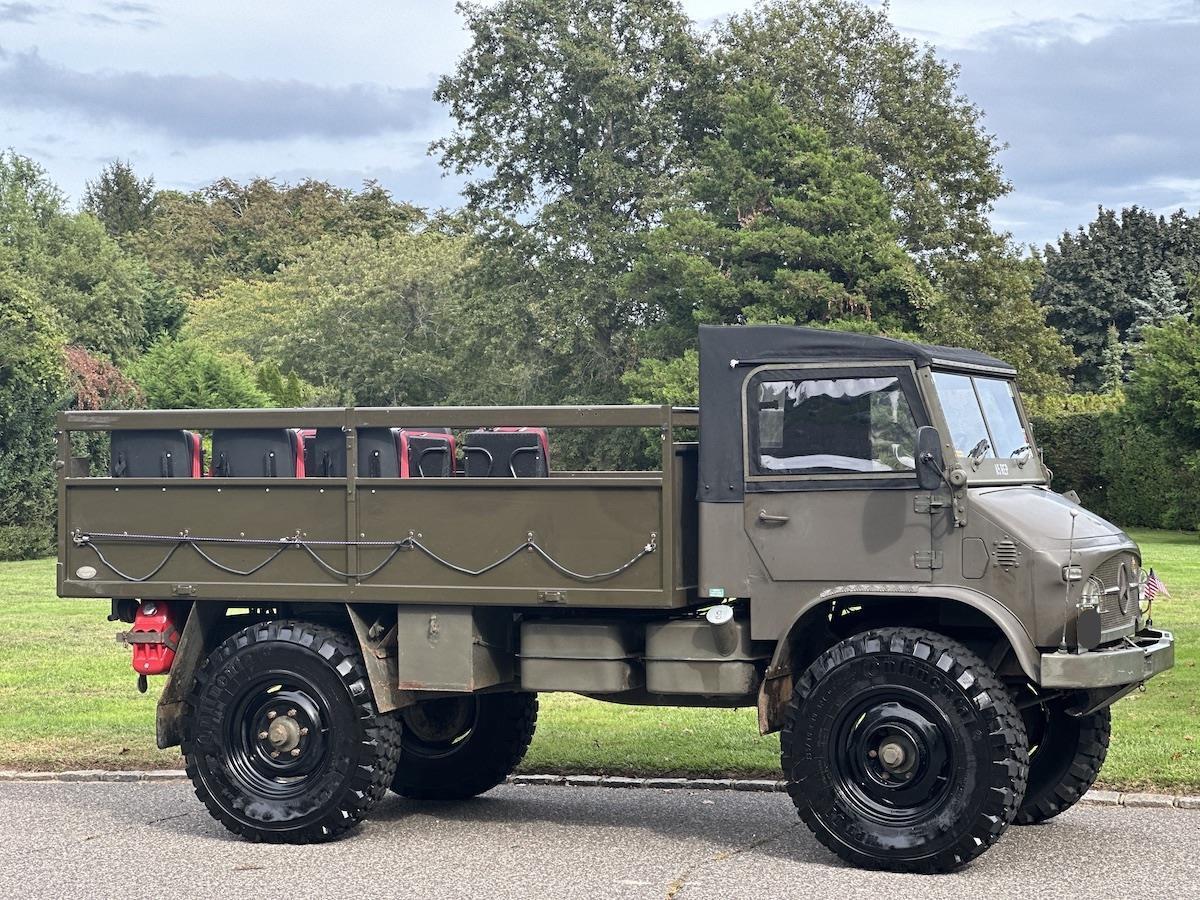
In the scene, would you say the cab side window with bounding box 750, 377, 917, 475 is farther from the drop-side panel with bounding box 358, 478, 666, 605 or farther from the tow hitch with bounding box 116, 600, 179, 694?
the tow hitch with bounding box 116, 600, 179, 694

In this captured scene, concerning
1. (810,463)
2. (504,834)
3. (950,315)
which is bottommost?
(504,834)

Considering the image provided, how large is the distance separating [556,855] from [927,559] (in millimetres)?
2396

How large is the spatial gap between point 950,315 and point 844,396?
37461 mm

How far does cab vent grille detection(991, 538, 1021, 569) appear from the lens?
8.15 m

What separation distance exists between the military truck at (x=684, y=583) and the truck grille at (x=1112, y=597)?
0.03 meters

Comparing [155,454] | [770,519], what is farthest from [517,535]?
[155,454]

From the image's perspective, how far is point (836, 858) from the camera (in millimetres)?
8500

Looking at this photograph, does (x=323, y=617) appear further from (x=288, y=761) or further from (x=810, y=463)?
(x=810, y=463)

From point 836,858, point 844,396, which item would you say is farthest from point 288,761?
point 844,396

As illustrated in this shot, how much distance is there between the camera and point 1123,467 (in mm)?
42219

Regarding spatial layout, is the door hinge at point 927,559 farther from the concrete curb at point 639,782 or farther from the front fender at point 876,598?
the concrete curb at point 639,782

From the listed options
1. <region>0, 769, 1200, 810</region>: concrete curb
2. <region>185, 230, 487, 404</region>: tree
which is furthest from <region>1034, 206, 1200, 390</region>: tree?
<region>0, 769, 1200, 810</region>: concrete curb

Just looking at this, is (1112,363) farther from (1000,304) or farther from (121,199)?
(121,199)

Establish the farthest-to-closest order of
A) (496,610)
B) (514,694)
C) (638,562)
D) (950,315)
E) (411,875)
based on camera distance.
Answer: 1. (950,315)
2. (514,694)
3. (496,610)
4. (638,562)
5. (411,875)
